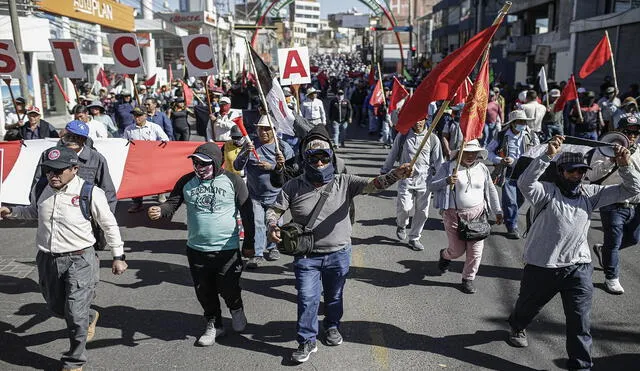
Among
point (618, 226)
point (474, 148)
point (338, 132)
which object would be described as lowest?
point (338, 132)

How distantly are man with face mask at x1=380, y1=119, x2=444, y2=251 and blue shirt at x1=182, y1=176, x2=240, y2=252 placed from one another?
10.3 feet

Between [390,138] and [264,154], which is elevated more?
[264,154]

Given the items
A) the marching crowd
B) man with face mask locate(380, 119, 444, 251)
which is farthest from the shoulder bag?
man with face mask locate(380, 119, 444, 251)

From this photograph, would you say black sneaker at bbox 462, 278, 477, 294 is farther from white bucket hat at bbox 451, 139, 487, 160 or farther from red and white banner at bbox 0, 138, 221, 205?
red and white banner at bbox 0, 138, 221, 205

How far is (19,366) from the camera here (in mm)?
4492

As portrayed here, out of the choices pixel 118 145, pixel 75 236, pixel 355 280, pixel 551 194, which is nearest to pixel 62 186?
pixel 75 236

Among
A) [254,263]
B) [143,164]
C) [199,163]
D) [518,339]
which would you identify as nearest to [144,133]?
[143,164]

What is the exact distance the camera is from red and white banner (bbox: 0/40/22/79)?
34.9 ft

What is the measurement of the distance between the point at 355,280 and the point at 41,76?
2392cm

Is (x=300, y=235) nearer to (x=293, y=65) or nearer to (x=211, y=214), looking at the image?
(x=211, y=214)

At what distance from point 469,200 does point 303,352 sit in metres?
2.56

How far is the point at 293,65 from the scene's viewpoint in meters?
9.61

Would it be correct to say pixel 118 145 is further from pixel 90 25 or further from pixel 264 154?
pixel 90 25

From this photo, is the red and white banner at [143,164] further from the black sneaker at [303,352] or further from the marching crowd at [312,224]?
the black sneaker at [303,352]
